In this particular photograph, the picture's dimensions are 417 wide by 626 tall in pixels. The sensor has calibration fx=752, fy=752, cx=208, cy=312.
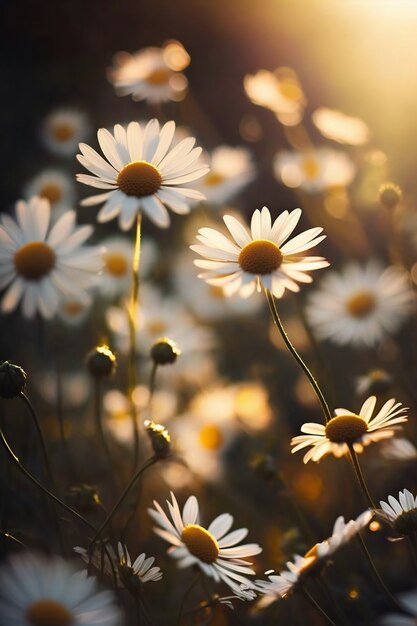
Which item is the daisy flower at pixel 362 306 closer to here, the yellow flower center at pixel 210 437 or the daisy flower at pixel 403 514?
the yellow flower center at pixel 210 437

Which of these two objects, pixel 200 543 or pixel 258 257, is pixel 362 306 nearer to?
pixel 258 257

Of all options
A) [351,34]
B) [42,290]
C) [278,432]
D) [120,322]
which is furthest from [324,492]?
[351,34]

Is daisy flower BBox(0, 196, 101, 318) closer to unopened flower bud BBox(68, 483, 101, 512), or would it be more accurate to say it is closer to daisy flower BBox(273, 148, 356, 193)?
unopened flower bud BBox(68, 483, 101, 512)

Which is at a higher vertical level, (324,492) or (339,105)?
(339,105)

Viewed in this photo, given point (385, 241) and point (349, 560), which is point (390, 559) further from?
point (385, 241)

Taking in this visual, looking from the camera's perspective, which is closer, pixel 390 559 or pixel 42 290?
pixel 42 290

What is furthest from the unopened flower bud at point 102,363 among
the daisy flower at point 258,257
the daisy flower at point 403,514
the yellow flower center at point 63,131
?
the yellow flower center at point 63,131

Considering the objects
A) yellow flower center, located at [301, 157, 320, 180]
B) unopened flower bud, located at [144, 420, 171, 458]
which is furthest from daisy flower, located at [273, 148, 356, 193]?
unopened flower bud, located at [144, 420, 171, 458]
